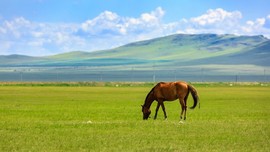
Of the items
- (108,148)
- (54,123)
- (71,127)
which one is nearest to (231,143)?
(108,148)

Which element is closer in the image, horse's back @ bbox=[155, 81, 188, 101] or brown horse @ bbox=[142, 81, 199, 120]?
brown horse @ bbox=[142, 81, 199, 120]

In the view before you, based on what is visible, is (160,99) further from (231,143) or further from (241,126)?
(231,143)

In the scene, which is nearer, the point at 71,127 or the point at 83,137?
the point at 83,137

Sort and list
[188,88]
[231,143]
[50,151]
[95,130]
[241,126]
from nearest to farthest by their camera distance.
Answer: [50,151]
[231,143]
[95,130]
[241,126]
[188,88]

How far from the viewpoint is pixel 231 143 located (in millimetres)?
19125

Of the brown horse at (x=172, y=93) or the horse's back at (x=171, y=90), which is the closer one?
the brown horse at (x=172, y=93)

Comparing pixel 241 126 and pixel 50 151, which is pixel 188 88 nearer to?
pixel 241 126

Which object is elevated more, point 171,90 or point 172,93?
point 171,90

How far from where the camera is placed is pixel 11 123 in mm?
25828

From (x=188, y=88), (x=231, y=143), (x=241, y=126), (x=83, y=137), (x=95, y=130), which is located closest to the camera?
(x=231, y=143)

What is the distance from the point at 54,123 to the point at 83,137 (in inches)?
215

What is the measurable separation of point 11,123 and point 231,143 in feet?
34.3

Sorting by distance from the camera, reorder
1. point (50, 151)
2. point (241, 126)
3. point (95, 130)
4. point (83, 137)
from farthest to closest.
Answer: point (241, 126), point (95, 130), point (83, 137), point (50, 151)

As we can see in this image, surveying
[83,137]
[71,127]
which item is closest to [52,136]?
[83,137]
